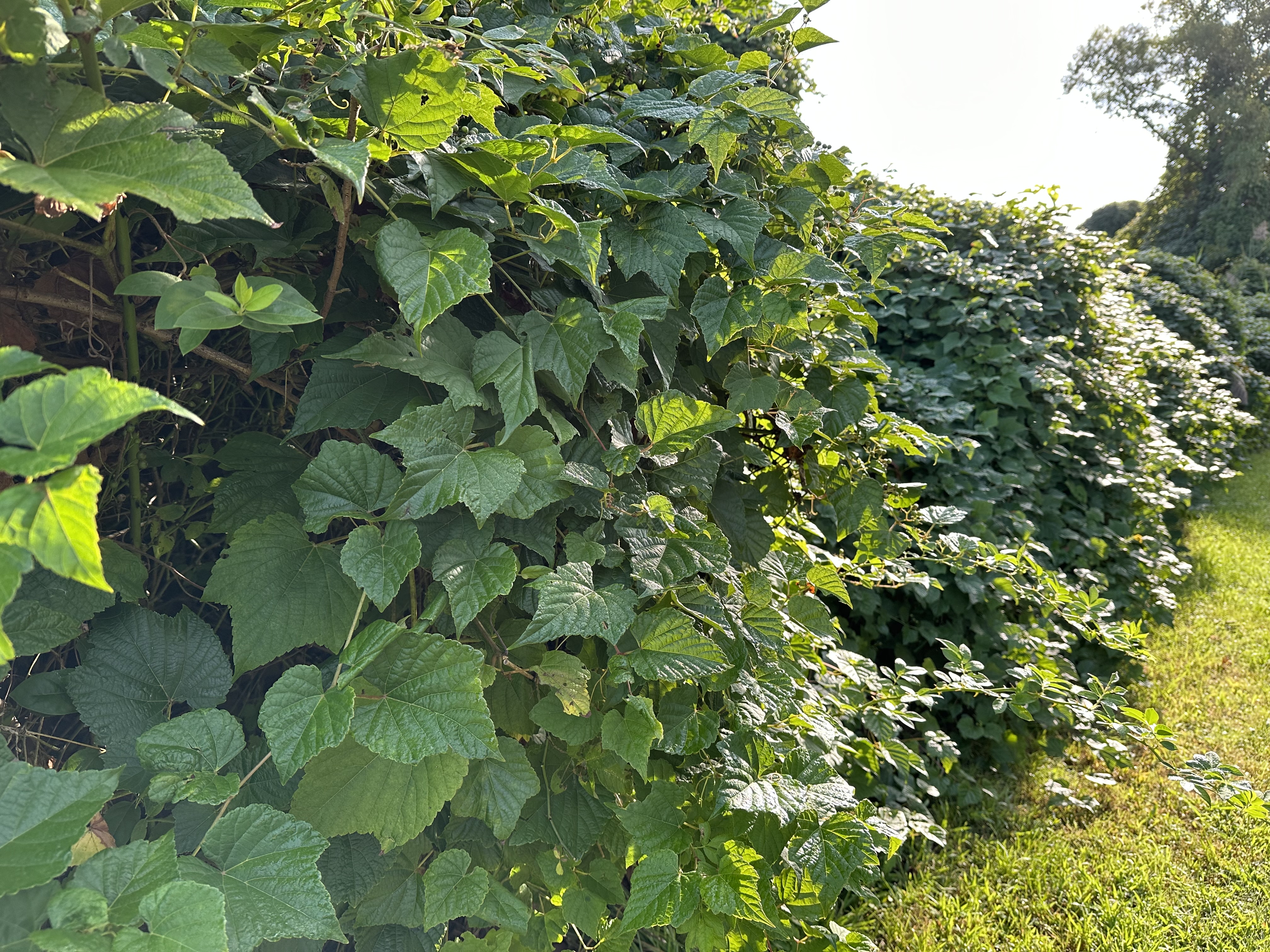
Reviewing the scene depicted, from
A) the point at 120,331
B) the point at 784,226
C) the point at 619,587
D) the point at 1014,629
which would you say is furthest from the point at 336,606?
the point at 1014,629

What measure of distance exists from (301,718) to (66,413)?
0.38 meters

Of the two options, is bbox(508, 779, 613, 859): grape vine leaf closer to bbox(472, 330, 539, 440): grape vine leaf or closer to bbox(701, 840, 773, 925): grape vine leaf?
bbox(701, 840, 773, 925): grape vine leaf

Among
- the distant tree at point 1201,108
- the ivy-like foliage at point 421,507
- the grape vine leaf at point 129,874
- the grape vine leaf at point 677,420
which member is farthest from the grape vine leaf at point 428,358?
the distant tree at point 1201,108

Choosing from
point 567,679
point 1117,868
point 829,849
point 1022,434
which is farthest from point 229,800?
point 1022,434

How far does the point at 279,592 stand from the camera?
918 mm

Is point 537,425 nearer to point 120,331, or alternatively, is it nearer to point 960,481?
point 120,331

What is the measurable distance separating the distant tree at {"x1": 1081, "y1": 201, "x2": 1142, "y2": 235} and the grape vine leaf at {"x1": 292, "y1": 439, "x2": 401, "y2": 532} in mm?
31198

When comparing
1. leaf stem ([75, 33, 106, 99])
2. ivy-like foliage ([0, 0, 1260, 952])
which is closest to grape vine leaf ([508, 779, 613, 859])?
ivy-like foliage ([0, 0, 1260, 952])

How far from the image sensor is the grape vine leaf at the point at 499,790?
953mm

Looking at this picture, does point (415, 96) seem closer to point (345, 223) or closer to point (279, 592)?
point (345, 223)

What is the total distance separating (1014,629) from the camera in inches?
139

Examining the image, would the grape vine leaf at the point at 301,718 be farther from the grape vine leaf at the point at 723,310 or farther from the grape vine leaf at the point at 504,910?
the grape vine leaf at the point at 723,310

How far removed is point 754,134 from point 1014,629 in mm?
2835

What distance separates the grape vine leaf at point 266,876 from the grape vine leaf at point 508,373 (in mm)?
471
